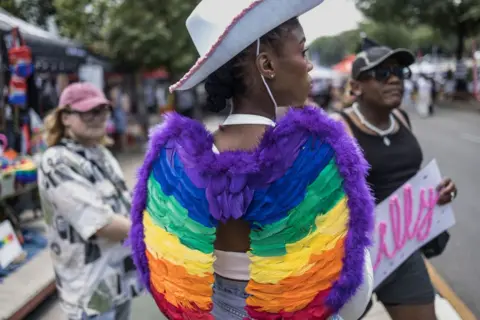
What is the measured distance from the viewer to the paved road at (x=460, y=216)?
4.30 meters

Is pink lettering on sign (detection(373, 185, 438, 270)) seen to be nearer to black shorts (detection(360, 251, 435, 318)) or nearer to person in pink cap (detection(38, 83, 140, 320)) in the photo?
black shorts (detection(360, 251, 435, 318))

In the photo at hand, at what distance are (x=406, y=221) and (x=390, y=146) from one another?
0.38m

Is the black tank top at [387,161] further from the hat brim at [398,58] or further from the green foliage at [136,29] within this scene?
the green foliage at [136,29]

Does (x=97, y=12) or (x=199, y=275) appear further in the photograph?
(x=97, y=12)

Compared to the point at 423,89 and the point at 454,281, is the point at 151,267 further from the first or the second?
the point at 423,89

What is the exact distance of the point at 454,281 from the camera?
438 centimetres

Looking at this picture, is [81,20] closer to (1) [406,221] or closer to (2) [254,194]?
(1) [406,221]

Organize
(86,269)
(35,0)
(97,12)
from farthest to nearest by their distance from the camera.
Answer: (35,0)
(97,12)
(86,269)

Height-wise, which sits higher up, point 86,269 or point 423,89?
point 86,269

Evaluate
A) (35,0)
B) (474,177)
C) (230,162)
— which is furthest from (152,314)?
(35,0)

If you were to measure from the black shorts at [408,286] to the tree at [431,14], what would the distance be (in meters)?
23.7

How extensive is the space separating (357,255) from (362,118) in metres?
1.46

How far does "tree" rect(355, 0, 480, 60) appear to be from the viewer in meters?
24.4

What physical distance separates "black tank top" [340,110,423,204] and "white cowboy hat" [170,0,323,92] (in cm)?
135
